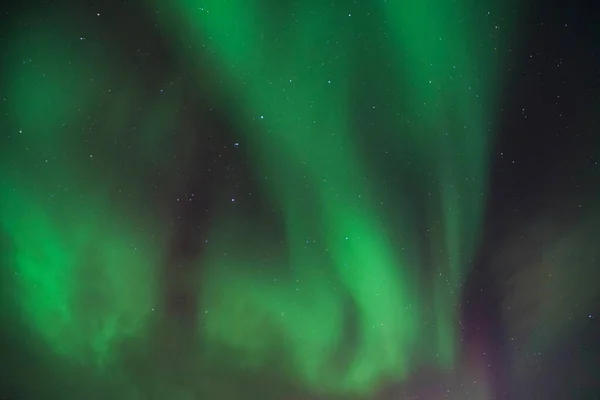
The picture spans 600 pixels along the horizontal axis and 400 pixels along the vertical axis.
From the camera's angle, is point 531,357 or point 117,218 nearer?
point 117,218

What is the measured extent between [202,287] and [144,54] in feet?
3.02

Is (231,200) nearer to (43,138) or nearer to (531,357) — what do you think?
(43,138)

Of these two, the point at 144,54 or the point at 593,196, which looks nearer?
the point at 144,54

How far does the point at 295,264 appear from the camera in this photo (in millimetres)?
2242

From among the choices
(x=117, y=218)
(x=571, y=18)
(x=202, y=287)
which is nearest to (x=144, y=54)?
(x=117, y=218)

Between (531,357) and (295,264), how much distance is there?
1109 mm

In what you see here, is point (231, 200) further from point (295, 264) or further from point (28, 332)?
point (28, 332)

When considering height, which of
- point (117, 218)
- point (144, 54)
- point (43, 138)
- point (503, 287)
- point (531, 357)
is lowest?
point (531, 357)

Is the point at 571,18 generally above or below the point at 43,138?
above

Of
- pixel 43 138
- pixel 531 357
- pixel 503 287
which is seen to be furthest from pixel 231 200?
pixel 531 357

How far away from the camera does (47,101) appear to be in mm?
2047

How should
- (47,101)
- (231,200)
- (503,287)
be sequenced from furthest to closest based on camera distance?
1. (503,287)
2. (231,200)
3. (47,101)

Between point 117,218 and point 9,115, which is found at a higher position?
point 9,115

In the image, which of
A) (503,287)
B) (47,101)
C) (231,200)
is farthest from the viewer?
(503,287)
